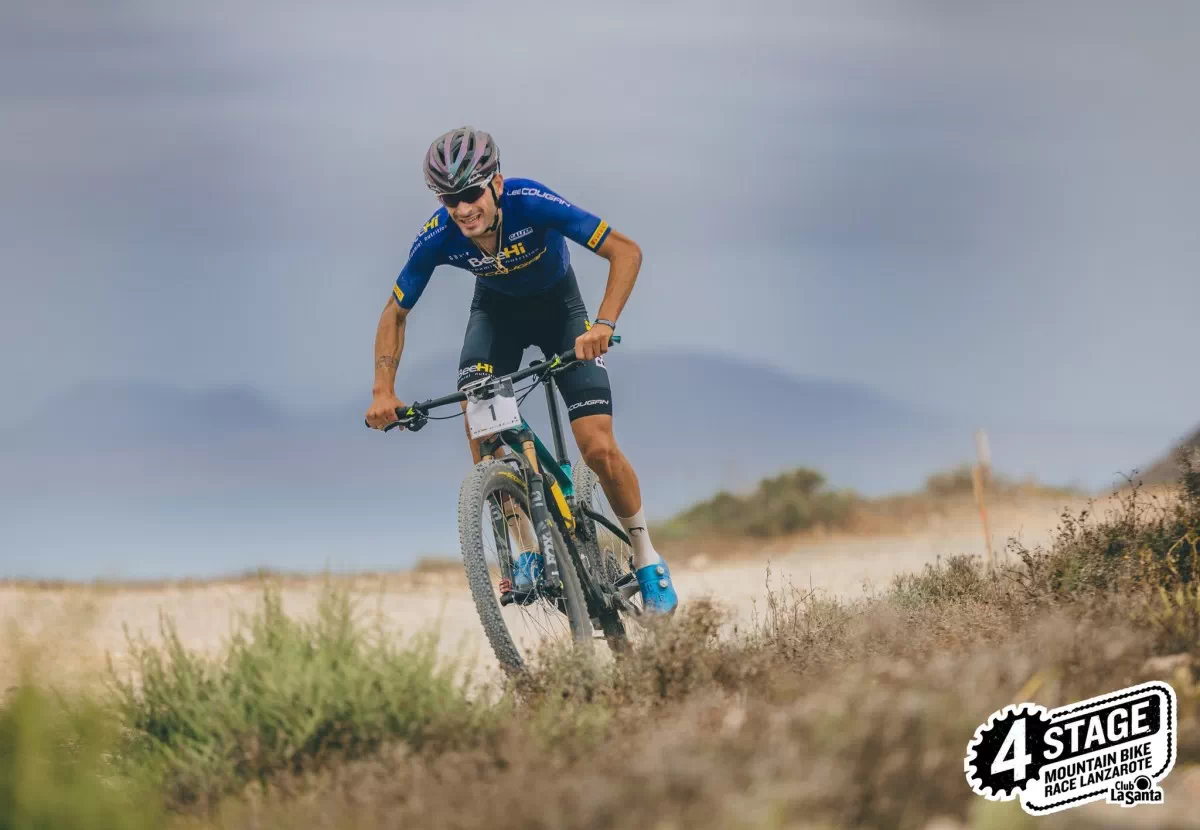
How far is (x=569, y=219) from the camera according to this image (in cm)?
680

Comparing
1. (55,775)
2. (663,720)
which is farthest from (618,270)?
(55,775)

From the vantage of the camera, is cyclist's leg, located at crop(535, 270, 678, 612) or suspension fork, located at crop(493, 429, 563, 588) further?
cyclist's leg, located at crop(535, 270, 678, 612)

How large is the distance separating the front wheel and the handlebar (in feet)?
1.47

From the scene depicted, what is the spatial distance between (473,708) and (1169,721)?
2805mm

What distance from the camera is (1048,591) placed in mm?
7418

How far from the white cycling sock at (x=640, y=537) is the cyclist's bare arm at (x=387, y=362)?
63.9 inches

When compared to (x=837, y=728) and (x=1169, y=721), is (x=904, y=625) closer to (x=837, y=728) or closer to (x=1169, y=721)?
(x=1169, y=721)

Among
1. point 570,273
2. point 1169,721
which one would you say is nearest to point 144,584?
point 570,273

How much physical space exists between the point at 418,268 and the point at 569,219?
0.99 metres

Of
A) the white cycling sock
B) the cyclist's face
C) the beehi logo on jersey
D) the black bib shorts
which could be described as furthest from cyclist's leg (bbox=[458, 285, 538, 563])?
the beehi logo on jersey

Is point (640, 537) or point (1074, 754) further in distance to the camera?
point (640, 537)

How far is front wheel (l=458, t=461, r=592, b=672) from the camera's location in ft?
18.6

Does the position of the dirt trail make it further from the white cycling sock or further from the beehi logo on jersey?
the beehi logo on jersey

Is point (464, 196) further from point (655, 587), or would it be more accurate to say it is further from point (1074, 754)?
point (1074, 754)
